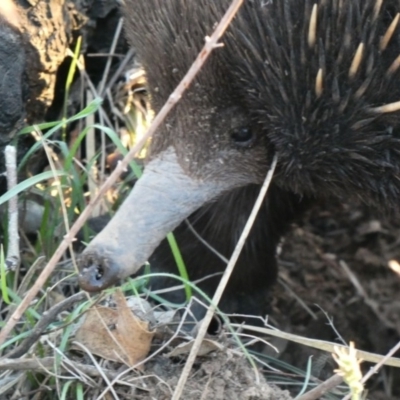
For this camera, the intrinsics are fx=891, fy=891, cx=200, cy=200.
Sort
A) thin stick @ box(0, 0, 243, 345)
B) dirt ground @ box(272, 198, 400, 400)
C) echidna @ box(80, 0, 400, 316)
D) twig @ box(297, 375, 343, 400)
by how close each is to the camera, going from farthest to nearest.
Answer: dirt ground @ box(272, 198, 400, 400)
echidna @ box(80, 0, 400, 316)
twig @ box(297, 375, 343, 400)
thin stick @ box(0, 0, 243, 345)

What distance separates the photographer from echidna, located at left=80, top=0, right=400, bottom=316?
4.96 feet

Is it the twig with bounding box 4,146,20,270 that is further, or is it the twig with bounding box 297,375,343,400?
the twig with bounding box 4,146,20,270

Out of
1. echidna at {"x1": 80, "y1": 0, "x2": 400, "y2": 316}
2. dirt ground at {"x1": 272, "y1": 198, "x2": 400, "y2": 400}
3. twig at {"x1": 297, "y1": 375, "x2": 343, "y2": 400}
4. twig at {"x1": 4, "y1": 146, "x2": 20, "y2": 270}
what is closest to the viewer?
twig at {"x1": 297, "y1": 375, "x2": 343, "y2": 400}

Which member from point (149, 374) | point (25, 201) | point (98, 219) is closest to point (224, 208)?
point (98, 219)

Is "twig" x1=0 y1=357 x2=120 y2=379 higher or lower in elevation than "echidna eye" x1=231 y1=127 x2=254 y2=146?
lower

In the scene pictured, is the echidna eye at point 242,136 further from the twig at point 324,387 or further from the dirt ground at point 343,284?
the dirt ground at point 343,284

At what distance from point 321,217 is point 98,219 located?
82cm

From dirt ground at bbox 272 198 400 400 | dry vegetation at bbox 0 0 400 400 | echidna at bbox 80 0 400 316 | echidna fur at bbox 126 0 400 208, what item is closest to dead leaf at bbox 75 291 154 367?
dry vegetation at bbox 0 0 400 400

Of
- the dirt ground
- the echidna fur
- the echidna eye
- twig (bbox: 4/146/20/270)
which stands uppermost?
the echidna fur

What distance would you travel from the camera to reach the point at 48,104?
2143 millimetres

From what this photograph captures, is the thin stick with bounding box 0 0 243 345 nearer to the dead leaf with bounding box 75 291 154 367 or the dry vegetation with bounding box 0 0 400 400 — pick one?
the dry vegetation with bounding box 0 0 400 400

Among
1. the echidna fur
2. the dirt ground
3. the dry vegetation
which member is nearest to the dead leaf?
the dry vegetation

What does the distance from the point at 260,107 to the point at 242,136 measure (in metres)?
0.09

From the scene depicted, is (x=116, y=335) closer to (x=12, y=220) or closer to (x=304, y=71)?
(x=12, y=220)
